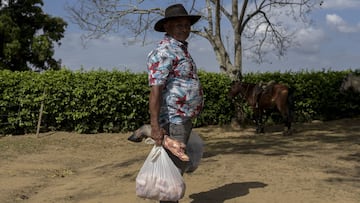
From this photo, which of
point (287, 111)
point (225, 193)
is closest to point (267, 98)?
point (287, 111)

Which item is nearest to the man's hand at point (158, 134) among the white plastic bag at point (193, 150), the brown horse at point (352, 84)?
the white plastic bag at point (193, 150)

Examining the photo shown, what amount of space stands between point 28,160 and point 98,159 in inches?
55.0

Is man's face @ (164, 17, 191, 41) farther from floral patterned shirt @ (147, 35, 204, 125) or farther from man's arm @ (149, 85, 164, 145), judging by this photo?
man's arm @ (149, 85, 164, 145)

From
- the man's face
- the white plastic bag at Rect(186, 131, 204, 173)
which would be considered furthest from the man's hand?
the man's face

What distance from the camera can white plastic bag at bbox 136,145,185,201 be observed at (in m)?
3.76

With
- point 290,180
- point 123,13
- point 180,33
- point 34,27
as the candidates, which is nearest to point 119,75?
point 123,13

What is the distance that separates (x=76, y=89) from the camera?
1377 centimetres

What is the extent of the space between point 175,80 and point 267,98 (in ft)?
30.9

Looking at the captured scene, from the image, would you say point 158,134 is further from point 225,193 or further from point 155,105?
point 225,193

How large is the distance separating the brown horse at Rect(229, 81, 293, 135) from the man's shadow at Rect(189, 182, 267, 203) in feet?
22.4

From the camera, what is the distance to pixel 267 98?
12.9m

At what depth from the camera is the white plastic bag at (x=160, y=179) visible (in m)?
3.76

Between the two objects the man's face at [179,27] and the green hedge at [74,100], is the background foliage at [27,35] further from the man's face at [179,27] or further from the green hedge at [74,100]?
the man's face at [179,27]

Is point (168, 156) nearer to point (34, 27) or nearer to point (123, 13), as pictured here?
point (123, 13)
